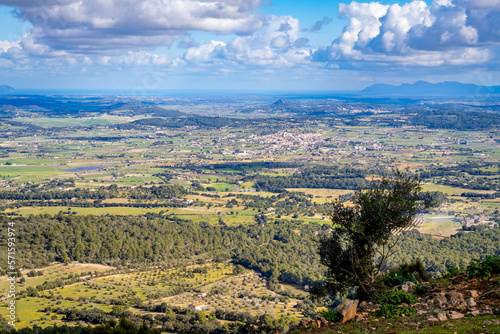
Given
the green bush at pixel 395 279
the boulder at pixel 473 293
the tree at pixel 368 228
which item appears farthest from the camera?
the tree at pixel 368 228

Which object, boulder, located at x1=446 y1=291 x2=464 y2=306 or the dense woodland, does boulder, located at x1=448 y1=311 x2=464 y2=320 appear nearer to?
boulder, located at x1=446 y1=291 x2=464 y2=306

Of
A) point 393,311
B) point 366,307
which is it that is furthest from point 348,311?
point 393,311

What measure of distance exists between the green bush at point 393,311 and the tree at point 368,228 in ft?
9.85

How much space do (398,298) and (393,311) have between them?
856mm

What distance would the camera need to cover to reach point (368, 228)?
54.6 feet

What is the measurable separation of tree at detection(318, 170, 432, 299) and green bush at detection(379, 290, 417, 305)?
Answer: 220cm

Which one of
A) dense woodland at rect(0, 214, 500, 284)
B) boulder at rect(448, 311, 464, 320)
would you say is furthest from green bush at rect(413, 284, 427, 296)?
dense woodland at rect(0, 214, 500, 284)

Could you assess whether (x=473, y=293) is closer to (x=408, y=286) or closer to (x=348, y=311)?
(x=408, y=286)

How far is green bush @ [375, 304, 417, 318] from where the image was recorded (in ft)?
39.0

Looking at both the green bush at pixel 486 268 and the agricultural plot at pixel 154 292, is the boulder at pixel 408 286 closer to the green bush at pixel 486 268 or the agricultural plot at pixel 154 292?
the green bush at pixel 486 268

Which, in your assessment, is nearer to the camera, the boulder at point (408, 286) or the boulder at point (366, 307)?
the boulder at point (366, 307)

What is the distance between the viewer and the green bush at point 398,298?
1270 centimetres

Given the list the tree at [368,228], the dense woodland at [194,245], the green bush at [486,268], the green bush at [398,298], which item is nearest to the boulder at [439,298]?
the green bush at [398,298]

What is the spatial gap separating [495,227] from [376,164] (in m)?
56.3
